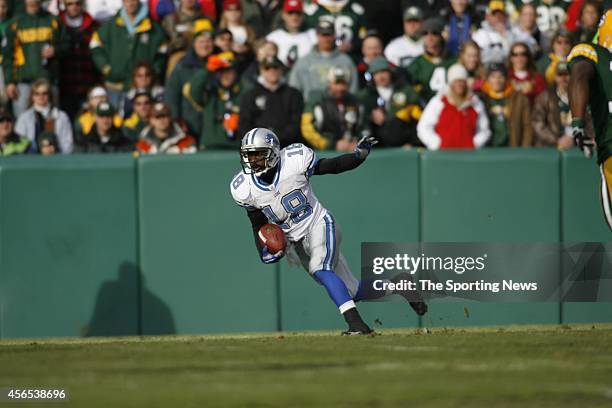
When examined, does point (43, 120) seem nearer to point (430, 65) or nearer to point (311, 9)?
point (311, 9)

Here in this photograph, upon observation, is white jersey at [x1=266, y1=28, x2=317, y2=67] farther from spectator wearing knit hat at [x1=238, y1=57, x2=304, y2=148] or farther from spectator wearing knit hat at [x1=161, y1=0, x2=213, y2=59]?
spectator wearing knit hat at [x1=238, y1=57, x2=304, y2=148]

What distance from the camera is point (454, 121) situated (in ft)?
40.2

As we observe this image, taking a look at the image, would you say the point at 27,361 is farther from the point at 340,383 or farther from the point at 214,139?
the point at 214,139

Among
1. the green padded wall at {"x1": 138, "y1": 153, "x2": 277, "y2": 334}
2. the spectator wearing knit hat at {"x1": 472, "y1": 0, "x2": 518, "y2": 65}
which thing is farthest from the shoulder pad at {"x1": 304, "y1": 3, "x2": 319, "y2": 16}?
the green padded wall at {"x1": 138, "y1": 153, "x2": 277, "y2": 334}

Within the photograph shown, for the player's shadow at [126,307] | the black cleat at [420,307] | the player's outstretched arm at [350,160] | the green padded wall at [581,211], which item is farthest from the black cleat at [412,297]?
the player's shadow at [126,307]

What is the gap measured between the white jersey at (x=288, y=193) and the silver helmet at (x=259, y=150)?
0.36ft

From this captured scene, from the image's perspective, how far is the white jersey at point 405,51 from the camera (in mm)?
13492

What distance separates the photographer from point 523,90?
41.3 feet

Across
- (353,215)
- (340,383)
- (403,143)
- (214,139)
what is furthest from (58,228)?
(340,383)

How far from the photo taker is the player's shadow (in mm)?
11711

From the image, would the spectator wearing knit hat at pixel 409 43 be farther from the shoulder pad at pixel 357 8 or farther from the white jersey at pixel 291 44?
the white jersey at pixel 291 44

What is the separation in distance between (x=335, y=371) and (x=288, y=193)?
2.69m

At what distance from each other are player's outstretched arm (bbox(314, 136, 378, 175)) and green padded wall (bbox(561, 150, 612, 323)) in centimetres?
290

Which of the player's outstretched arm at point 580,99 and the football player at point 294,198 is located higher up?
the player's outstretched arm at point 580,99
